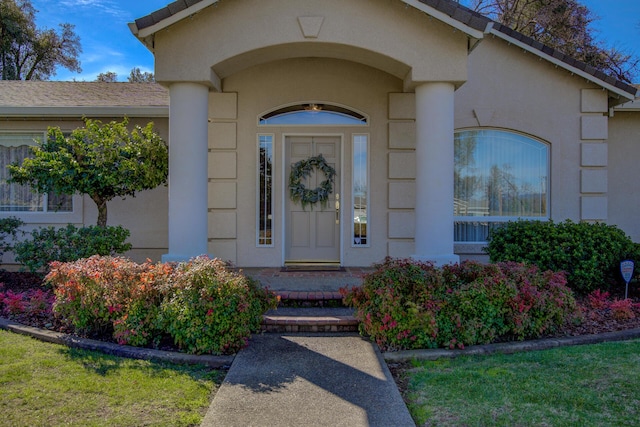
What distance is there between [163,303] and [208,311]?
0.56 meters

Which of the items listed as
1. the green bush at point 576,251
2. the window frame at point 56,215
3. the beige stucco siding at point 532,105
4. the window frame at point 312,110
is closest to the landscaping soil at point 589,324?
the green bush at point 576,251

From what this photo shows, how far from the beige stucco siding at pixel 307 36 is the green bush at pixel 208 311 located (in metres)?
3.16

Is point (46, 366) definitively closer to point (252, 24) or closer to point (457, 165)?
point (252, 24)

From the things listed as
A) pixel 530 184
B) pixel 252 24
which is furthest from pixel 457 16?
pixel 530 184

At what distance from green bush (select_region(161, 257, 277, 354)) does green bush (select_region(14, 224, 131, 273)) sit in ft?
7.56

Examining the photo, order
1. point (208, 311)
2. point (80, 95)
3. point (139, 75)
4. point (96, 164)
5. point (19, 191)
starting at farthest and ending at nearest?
point (139, 75) → point (80, 95) → point (19, 191) → point (96, 164) → point (208, 311)

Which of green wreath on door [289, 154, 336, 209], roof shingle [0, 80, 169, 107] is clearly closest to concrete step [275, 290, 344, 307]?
green wreath on door [289, 154, 336, 209]

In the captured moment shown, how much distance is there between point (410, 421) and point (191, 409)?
1.66 meters

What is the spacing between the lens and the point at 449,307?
16.5 feet

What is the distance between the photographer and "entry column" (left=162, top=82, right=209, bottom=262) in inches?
260

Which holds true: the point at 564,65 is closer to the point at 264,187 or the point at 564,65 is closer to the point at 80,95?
the point at 264,187

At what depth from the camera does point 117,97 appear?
9.56 m

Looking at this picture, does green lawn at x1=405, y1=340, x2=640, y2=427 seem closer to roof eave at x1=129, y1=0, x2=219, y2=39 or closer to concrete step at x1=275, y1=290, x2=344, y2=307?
concrete step at x1=275, y1=290, x2=344, y2=307

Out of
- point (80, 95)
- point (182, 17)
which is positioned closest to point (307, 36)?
point (182, 17)
